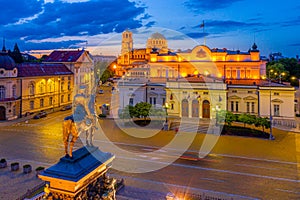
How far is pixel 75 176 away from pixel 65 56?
57520mm

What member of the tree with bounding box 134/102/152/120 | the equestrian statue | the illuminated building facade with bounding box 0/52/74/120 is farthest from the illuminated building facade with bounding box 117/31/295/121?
the equestrian statue

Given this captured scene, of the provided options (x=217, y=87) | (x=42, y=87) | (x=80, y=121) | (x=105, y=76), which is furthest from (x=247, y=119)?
(x=105, y=76)

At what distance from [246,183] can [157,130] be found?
17321 millimetres

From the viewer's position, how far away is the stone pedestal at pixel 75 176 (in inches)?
291

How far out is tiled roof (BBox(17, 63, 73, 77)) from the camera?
44.5 meters

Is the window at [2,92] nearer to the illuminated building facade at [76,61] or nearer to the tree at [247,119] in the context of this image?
the illuminated building facade at [76,61]

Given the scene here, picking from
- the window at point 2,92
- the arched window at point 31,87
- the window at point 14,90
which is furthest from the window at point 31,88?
the window at point 2,92

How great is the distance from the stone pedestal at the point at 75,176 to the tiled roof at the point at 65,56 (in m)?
52.3

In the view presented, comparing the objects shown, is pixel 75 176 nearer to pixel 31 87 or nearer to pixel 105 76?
pixel 31 87

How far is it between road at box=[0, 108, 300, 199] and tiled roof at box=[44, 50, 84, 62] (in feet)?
89.1

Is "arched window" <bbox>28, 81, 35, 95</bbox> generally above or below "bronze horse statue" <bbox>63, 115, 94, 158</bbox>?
above

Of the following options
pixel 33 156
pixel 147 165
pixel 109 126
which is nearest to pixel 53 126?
pixel 109 126

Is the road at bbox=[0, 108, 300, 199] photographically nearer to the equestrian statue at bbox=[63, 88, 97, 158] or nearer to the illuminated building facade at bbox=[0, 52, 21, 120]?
the illuminated building facade at bbox=[0, 52, 21, 120]

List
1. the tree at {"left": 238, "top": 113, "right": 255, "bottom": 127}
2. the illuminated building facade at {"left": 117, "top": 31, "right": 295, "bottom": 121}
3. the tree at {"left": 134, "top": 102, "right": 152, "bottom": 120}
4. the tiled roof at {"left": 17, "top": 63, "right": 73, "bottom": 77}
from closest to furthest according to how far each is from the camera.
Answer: the tree at {"left": 238, "top": 113, "right": 255, "bottom": 127}, the tree at {"left": 134, "top": 102, "right": 152, "bottom": 120}, the illuminated building facade at {"left": 117, "top": 31, "right": 295, "bottom": 121}, the tiled roof at {"left": 17, "top": 63, "right": 73, "bottom": 77}
